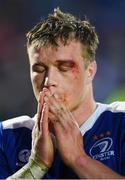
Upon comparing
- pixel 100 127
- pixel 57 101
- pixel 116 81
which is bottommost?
pixel 116 81

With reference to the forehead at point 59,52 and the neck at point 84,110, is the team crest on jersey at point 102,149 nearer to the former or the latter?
the neck at point 84,110

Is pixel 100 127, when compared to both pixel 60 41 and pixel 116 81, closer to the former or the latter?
pixel 60 41

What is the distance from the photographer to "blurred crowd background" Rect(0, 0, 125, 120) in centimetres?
483

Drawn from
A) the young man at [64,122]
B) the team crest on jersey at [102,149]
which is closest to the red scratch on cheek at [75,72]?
the young man at [64,122]

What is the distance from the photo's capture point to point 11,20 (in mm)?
5203

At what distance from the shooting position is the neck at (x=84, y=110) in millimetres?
2322

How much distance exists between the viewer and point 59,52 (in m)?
2.19

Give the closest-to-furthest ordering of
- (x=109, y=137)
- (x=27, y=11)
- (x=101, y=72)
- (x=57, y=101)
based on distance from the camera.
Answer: (x=57, y=101)
(x=109, y=137)
(x=101, y=72)
(x=27, y=11)

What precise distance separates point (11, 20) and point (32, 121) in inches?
117

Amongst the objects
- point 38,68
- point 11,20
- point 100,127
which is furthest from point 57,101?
point 11,20

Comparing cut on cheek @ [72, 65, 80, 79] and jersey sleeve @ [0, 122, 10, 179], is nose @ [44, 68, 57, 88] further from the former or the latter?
jersey sleeve @ [0, 122, 10, 179]

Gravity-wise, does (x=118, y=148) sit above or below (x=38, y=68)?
below

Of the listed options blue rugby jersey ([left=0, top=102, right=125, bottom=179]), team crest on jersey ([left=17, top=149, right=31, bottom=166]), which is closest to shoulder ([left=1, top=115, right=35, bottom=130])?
blue rugby jersey ([left=0, top=102, right=125, bottom=179])

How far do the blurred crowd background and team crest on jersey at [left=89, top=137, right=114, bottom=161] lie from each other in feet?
8.18
